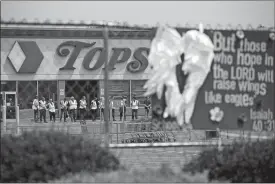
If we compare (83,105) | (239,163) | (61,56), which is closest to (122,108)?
(83,105)

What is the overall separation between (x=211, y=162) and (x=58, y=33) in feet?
9.10

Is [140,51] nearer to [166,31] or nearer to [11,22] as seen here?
[166,31]

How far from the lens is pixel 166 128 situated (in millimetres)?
7590

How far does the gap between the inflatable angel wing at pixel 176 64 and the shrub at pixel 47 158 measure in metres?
1.21

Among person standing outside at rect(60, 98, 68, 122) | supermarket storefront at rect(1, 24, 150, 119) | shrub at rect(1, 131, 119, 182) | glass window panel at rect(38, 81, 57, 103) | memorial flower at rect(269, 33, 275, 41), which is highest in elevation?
memorial flower at rect(269, 33, 275, 41)

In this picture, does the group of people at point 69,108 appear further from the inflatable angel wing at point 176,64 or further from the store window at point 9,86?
the inflatable angel wing at point 176,64

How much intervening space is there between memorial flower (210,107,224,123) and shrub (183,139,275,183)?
1.54 ft

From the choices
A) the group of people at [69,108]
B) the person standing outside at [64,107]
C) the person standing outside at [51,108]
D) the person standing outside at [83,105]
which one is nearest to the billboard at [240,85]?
the person standing outside at [83,105]

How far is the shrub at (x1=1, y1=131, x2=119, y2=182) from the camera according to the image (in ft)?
22.0

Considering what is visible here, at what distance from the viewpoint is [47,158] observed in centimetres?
672

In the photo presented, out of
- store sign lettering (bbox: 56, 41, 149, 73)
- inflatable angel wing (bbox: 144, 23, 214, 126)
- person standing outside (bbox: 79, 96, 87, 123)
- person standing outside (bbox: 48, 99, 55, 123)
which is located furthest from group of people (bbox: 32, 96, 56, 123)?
inflatable angel wing (bbox: 144, 23, 214, 126)

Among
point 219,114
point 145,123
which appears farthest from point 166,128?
point 145,123

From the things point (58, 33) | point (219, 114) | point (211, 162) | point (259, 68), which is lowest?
point (211, 162)

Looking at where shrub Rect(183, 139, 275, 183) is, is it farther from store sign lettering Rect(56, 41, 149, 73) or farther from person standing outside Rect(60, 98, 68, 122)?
person standing outside Rect(60, 98, 68, 122)
